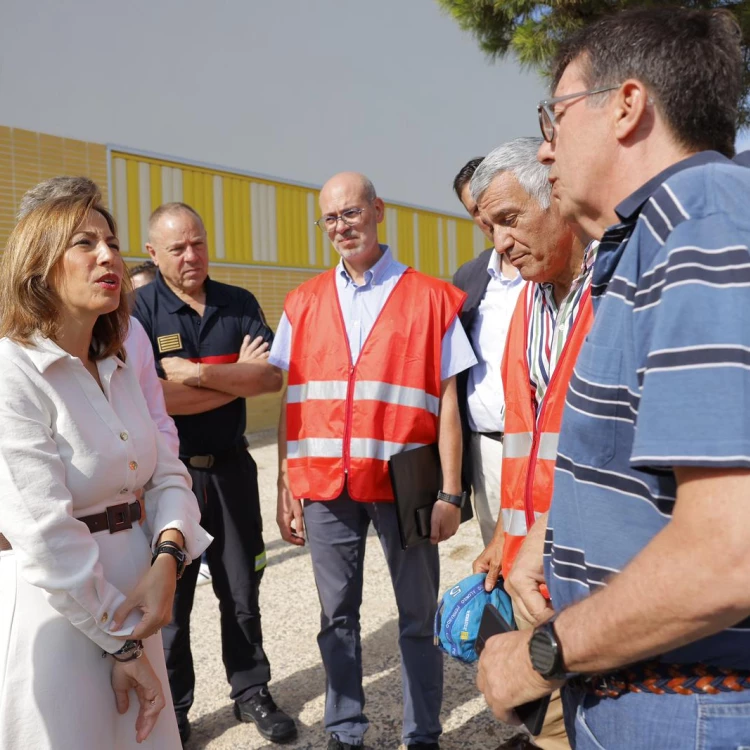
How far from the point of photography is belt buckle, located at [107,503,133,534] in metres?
2.04

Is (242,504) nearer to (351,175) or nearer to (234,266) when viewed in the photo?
(351,175)

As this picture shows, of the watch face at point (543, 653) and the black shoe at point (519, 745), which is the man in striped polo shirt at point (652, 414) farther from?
the black shoe at point (519, 745)

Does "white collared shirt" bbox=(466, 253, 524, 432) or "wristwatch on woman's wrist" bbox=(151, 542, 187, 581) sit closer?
"wristwatch on woman's wrist" bbox=(151, 542, 187, 581)

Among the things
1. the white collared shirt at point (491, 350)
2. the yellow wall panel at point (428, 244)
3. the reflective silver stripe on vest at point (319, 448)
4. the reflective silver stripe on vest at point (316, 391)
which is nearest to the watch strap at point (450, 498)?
the white collared shirt at point (491, 350)

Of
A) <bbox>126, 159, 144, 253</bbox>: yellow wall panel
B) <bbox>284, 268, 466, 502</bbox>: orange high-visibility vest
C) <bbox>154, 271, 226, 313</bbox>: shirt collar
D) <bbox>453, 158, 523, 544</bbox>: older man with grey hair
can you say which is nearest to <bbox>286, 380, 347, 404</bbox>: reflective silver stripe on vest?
<bbox>284, 268, 466, 502</bbox>: orange high-visibility vest

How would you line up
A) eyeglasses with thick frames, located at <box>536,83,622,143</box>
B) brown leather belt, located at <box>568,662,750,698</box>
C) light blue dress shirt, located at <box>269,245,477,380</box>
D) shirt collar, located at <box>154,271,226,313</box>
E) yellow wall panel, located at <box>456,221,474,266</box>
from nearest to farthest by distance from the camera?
brown leather belt, located at <box>568,662,750,698</box>
eyeglasses with thick frames, located at <box>536,83,622,143</box>
light blue dress shirt, located at <box>269,245,477,380</box>
shirt collar, located at <box>154,271,226,313</box>
yellow wall panel, located at <box>456,221,474,266</box>

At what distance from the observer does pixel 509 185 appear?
2518mm

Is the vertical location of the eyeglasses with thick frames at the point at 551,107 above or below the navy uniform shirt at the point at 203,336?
above

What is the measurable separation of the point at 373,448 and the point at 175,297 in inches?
47.5

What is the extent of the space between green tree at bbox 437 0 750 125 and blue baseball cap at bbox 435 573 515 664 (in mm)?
4856

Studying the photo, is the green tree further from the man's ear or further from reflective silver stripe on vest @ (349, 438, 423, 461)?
the man's ear

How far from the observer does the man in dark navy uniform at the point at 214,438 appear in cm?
330

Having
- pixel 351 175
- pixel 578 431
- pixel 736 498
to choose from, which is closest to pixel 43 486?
pixel 578 431

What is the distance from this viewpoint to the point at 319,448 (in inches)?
124
